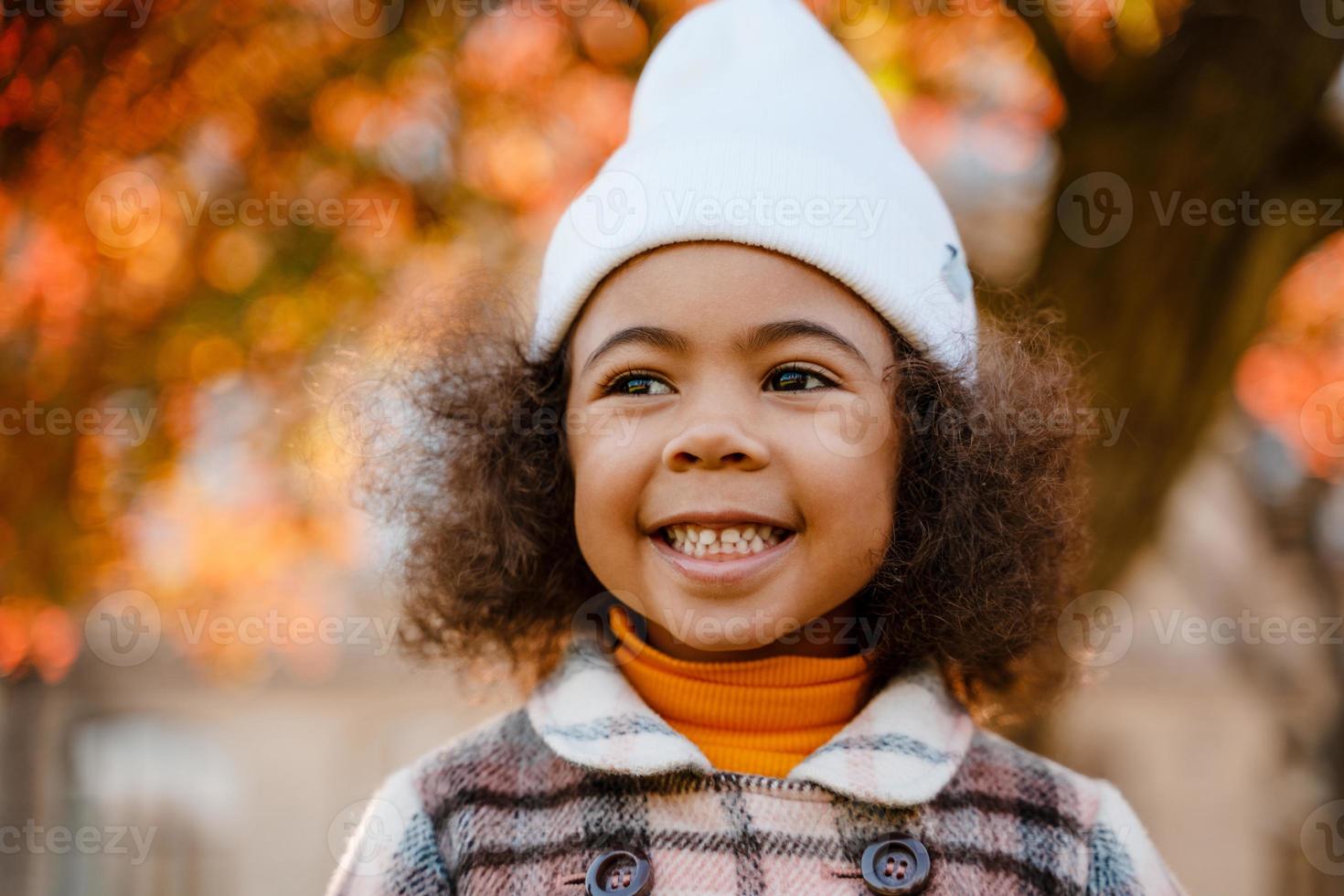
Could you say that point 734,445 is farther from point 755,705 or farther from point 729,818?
point 729,818

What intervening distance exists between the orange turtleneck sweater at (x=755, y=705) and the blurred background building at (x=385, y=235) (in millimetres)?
668

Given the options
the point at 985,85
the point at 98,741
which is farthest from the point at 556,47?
the point at 98,741

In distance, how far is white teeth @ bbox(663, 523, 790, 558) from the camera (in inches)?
75.6

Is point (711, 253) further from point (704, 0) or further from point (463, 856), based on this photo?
point (704, 0)

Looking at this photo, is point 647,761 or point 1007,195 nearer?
point 647,761

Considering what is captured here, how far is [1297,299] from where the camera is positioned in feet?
17.9

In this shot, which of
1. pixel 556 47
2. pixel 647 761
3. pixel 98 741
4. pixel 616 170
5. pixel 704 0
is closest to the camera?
pixel 647 761

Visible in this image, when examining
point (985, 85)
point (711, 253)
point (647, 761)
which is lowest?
point (647, 761)

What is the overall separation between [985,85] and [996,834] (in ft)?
10.6

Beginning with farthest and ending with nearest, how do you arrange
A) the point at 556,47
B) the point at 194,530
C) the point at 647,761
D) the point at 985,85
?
1. the point at 194,530
2. the point at 985,85
3. the point at 556,47
4. the point at 647,761
